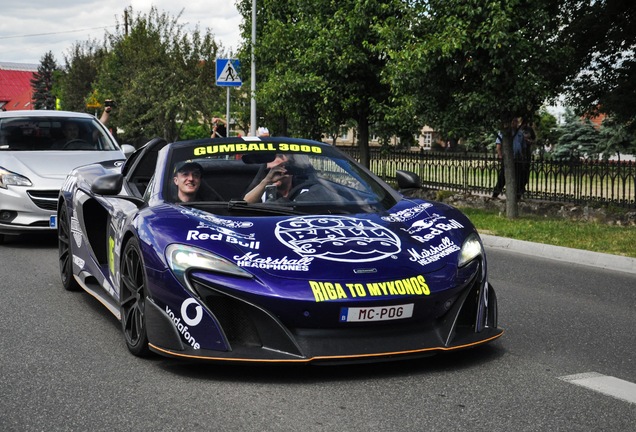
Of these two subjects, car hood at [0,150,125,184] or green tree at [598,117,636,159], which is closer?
car hood at [0,150,125,184]

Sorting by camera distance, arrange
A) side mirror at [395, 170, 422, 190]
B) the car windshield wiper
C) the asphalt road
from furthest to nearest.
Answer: side mirror at [395, 170, 422, 190]
the car windshield wiper
the asphalt road

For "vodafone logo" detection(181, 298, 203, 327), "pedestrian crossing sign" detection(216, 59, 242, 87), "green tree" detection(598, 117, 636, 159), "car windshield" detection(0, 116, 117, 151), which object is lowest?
"vodafone logo" detection(181, 298, 203, 327)

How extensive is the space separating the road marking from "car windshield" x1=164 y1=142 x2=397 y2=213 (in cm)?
168

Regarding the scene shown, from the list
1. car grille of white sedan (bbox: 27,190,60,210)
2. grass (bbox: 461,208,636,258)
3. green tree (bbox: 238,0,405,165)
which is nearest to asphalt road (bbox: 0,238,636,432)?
car grille of white sedan (bbox: 27,190,60,210)

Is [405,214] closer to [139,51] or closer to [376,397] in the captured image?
[376,397]

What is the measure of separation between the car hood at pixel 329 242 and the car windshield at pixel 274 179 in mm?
387

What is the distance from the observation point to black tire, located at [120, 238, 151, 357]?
5621 mm

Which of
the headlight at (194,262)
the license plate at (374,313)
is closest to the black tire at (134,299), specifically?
the headlight at (194,262)

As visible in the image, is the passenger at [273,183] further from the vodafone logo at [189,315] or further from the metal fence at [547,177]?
the metal fence at [547,177]

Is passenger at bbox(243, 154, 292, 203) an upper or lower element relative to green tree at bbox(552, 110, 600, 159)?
lower

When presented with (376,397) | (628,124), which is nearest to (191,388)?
(376,397)

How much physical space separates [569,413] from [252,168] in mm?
2923

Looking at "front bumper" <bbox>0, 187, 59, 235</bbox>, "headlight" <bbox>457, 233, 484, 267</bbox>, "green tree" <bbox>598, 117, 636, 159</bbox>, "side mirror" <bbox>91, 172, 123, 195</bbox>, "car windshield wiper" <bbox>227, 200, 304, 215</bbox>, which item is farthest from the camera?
"green tree" <bbox>598, 117, 636, 159</bbox>

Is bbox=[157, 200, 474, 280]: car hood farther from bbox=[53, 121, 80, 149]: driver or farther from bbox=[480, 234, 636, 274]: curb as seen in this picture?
bbox=[53, 121, 80, 149]: driver
